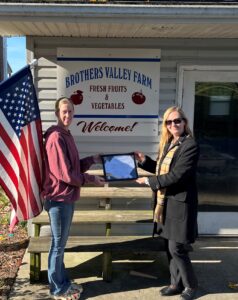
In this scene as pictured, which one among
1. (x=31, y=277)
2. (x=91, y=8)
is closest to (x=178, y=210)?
(x=31, y=277)

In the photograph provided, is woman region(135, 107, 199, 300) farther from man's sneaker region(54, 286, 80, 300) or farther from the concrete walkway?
man's sneaker region(54, 286, 80, 300)

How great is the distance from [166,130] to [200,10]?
1.21 meters

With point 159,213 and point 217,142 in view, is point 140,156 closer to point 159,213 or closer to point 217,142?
point 159,213

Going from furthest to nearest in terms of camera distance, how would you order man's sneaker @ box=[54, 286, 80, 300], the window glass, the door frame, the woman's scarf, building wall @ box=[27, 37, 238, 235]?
the window glass, the door frame, building wall @ box=[27, 37, 238, 235], man's sneaker @ box=[54, 286, 80, 300], the woman's scarf

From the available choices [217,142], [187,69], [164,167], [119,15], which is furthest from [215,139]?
[119,15]

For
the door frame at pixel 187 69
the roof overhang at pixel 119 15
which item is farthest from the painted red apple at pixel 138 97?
the roof overhang at pixel 119 15

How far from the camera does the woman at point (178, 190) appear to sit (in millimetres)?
3752

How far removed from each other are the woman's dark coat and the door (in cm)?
181

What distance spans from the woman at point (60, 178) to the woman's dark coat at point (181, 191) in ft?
2.02

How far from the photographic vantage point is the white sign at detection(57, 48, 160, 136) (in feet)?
17.4

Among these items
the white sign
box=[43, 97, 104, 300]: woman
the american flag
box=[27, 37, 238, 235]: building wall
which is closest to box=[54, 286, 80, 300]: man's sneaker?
box=[43, 97, 104, 300]: woman

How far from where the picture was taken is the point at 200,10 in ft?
13.6

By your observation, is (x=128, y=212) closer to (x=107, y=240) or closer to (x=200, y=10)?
(x=107, y=240)

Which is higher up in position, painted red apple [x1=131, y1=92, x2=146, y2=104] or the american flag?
painted red apple [x1=131, y1=92, x2=146, y2=104]
